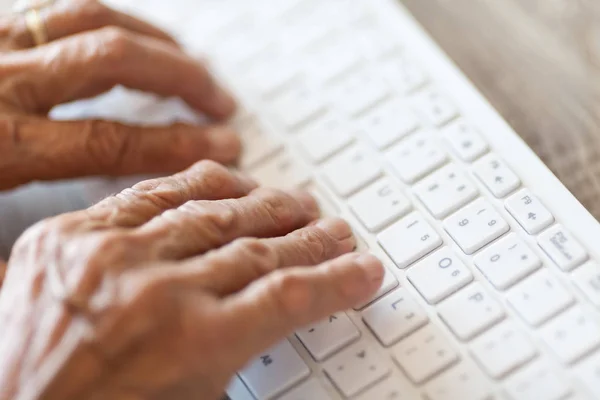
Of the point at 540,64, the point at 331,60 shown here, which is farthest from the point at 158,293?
the point at 540,64

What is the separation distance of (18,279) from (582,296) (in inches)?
14.3

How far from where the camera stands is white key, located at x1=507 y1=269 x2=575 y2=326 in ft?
1.43

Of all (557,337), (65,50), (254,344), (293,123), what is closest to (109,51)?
(65,50)

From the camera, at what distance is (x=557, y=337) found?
428 mm

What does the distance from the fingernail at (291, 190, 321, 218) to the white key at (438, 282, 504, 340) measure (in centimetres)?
12

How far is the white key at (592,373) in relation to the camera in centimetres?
41

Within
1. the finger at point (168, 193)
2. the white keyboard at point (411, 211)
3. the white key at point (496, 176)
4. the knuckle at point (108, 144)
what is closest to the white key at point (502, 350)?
the white keyboard at point (411, 211)

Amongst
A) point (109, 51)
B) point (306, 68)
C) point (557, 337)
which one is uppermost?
point (109, 51)

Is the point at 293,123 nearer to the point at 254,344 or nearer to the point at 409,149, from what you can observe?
the point at 409,149

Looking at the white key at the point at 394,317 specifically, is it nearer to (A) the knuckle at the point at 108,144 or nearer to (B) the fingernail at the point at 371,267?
(B) the fingernail at the point at 371,267

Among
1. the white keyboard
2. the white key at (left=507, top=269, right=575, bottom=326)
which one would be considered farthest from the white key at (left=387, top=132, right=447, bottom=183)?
the white key at (left=507, top=269, right=575, bottom=326)

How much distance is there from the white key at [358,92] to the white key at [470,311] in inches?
7.2

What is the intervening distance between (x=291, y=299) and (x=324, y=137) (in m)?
0.18

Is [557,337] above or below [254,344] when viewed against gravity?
below
